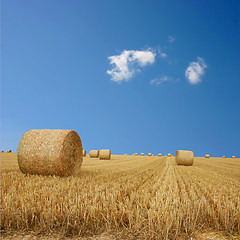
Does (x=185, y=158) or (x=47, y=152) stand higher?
(x=47, y=152)

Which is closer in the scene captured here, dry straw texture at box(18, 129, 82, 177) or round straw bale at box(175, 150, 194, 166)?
dry straw texture at box(18, 129, 82, 177)

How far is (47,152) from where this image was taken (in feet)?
22.5

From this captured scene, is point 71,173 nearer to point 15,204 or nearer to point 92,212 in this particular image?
point 15,204

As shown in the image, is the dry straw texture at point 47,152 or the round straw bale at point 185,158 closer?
the dry straw texture at point 47,152

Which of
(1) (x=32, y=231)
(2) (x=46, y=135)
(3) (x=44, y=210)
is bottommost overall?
(1) (x=32, y=231)

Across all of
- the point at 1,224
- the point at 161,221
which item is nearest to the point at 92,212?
the point at 161,221

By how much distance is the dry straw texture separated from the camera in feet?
22.1

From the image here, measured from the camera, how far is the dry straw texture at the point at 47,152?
22.1 ft

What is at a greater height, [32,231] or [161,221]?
[161,221]

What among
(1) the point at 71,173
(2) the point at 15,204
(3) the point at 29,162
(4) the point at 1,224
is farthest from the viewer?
(1) the point at 71,173

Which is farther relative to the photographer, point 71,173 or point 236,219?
point 71,173

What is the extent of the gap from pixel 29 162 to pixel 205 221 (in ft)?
19.4

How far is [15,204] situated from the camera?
298 cm

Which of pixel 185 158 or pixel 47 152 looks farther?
pixel 185 158
